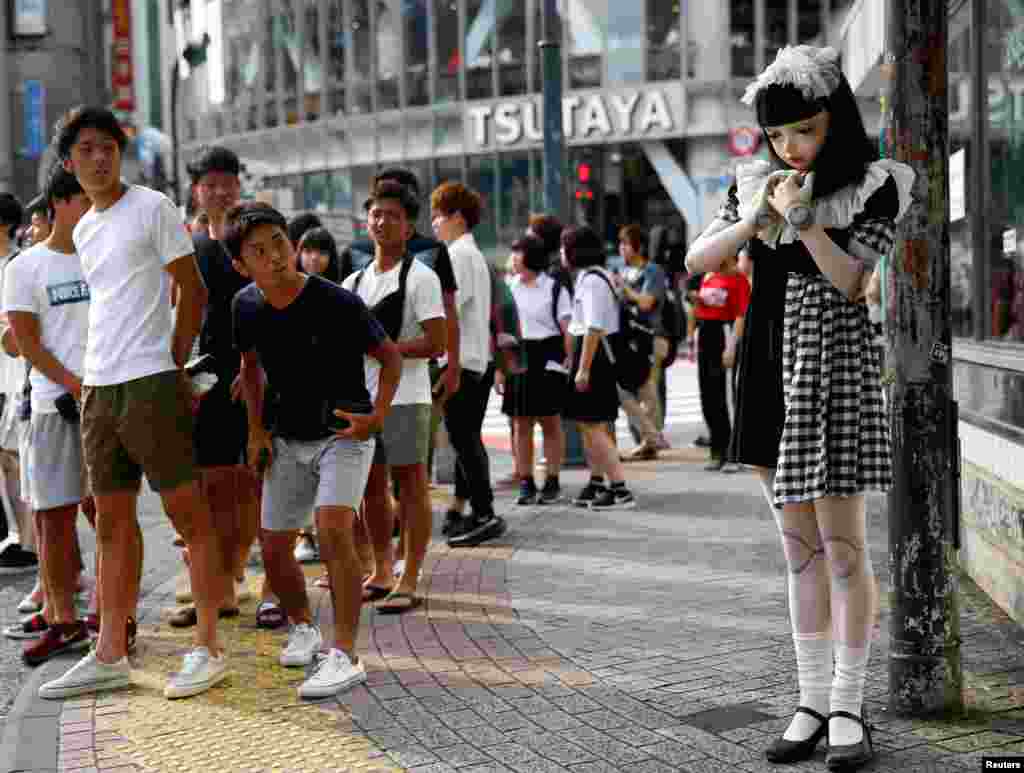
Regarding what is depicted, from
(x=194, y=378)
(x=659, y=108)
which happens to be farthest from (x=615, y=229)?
(x=194, y=378)

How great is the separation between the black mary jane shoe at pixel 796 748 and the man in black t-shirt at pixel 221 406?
9.92 feet

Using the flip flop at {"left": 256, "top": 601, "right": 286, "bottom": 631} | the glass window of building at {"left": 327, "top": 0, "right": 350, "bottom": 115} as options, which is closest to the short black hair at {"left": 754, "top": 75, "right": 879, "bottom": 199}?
the flip flop at {"left": 256, "top": 601, "right": 286, "bottom": 631}

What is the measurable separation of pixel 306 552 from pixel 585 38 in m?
30.1

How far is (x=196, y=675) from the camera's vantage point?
5.18 meters

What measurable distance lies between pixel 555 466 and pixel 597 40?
28.0 metres

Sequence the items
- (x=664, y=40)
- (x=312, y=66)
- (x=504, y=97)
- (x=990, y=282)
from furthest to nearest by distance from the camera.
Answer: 1. (x=312, y=66)
2. (x=504, y=97)
3. (x=664, y=40)
4. (x=990, y=282)

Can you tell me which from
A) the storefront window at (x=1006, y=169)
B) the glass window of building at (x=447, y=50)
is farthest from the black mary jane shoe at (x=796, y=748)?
the glass window of building at (x=447, y=50)

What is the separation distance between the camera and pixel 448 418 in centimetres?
808

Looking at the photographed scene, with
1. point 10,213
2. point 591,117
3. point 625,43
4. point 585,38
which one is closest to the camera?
point 10,213

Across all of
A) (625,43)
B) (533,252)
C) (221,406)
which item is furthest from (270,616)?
(625,43)

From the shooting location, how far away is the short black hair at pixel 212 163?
6.48 meters

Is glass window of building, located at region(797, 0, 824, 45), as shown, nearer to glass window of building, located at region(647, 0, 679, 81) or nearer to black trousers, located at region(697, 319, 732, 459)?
glass window of building, located at region(647, 0, 679, 81)

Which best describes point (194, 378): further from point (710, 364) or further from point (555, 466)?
point (710, 364)

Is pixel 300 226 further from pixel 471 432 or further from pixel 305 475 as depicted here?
pixel 305 475
